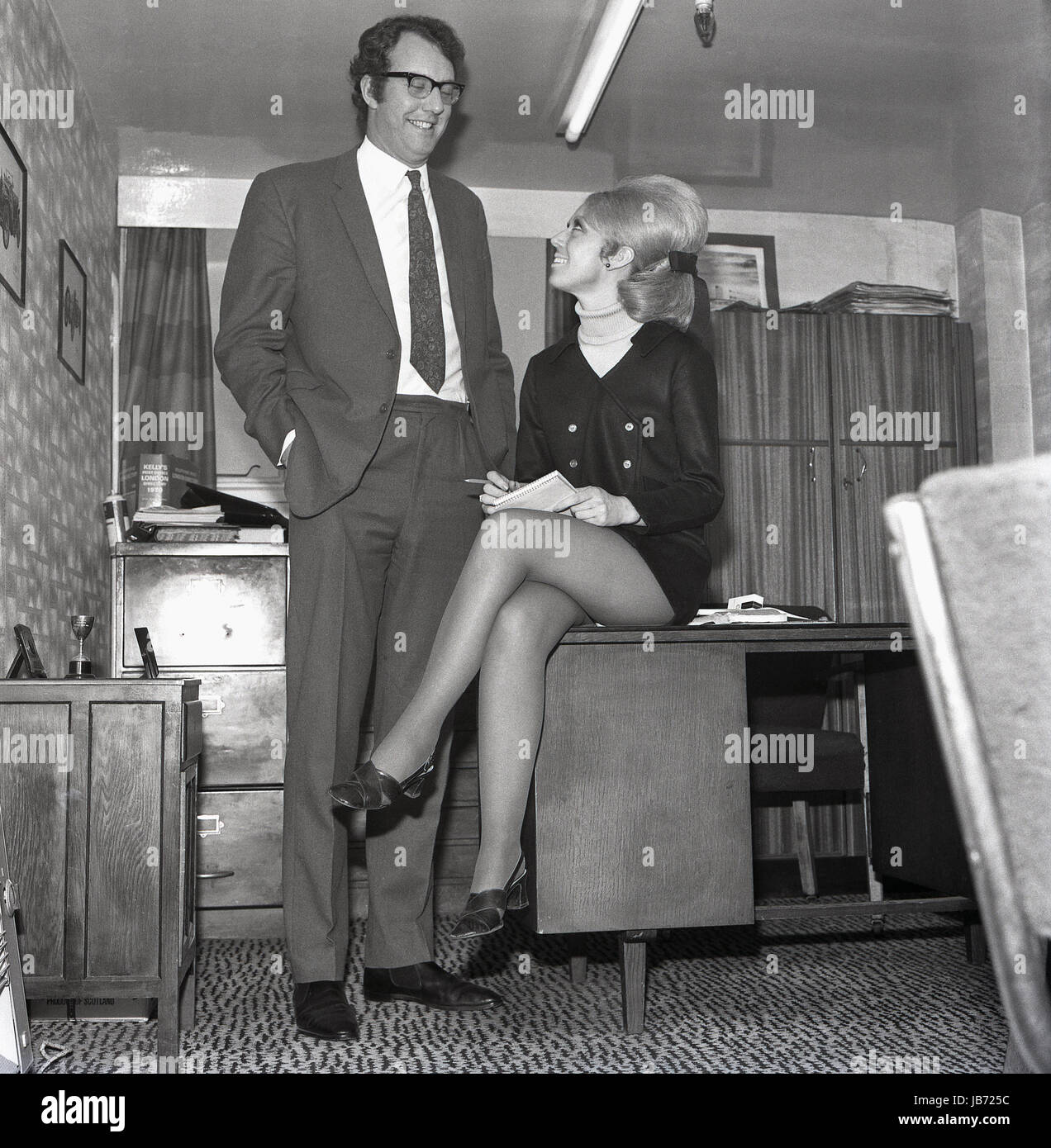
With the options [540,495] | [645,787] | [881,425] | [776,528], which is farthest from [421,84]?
[881,425]

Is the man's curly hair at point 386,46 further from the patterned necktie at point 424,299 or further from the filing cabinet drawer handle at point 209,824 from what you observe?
the filing cabinet drawer handle at point 209,824

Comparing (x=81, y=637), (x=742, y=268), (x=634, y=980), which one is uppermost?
(x=742, y=268)

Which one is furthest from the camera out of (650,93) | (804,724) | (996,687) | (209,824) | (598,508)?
(650,93)

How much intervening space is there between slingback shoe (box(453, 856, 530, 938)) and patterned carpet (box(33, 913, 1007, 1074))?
22 cm

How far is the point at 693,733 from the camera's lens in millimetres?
2168

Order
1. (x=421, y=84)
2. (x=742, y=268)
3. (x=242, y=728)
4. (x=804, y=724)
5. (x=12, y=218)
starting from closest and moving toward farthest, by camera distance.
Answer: (x=421, y=84), (x=12, y=218), (x=242, y=728), (x=804, y=724), (x=742, y=268)

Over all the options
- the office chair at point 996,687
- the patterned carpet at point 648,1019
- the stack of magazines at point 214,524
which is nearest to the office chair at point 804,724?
the patterned carpet at point 648,1019

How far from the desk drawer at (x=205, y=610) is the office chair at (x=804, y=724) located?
147cm

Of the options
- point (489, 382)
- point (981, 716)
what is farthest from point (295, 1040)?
point (981, 716)

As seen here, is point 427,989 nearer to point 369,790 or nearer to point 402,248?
point 369,790

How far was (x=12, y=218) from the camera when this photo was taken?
2812mm

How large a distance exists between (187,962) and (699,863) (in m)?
1.01

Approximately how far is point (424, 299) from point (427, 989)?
1.39 m

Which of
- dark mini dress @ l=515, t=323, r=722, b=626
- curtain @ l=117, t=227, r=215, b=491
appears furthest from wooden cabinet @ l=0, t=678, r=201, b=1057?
curtain @ l=117, t=227, r=215, b=491
